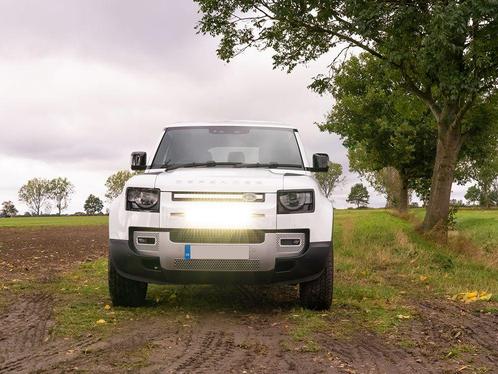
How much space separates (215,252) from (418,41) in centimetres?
959

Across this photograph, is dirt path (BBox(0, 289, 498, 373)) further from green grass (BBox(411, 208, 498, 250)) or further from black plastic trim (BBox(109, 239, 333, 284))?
green grass (BBox(411, 208, 498, 250))

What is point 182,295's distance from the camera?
6.82 meters

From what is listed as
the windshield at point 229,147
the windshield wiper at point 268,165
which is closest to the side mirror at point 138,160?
the windshield at point 229,147

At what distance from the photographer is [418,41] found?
12.6 metres

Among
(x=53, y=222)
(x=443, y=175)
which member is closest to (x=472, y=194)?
(x=53, y=222)

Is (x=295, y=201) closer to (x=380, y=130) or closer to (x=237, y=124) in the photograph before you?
(x=237, y=124)

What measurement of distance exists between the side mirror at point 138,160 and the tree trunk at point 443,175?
1000cm

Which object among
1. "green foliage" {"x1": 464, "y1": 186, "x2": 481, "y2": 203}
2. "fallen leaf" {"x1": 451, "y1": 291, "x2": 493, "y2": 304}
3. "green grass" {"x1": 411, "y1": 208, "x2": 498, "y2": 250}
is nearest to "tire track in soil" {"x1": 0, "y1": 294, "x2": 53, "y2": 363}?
"fallen leaf" {"x1": 451, "y1": 291, "x2": 493, "y2": 304}

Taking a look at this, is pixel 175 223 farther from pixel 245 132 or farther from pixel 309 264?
pixel 245 132

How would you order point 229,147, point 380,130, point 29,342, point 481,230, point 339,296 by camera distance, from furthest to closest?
point 380,130
point 481,230
point 339,296
point 229,147
point 29,342

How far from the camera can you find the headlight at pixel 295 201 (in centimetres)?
521

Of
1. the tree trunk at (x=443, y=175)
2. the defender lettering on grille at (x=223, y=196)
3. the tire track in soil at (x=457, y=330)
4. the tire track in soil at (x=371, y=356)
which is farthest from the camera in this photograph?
the tree trunk at (x=443, y=175)

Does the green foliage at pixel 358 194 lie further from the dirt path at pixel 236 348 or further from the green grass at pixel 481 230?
the dirt path at pixel 236 348

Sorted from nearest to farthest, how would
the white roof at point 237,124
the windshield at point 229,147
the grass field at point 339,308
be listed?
1. the grass field at point 339,308
2. the windshield at point 229,147
3. the white roof at point 237,124
